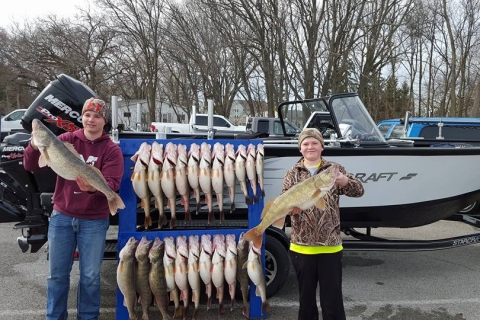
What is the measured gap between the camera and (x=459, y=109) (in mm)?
30375

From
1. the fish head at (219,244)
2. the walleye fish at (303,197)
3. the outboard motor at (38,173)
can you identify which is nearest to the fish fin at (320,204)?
the walleye fish at (303,197)

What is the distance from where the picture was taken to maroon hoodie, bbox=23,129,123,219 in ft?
9.96

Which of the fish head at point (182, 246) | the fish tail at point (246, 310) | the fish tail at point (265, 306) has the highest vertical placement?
the fish head at point (182, 246)

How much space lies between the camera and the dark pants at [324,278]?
9.47 ft

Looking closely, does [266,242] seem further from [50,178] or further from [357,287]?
[50,178]

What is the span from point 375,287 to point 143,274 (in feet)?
9.28

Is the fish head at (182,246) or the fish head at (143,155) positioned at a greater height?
the fish head at (143,155)

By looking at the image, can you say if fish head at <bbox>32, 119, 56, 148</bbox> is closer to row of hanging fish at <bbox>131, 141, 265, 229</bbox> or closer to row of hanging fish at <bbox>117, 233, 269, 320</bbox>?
row of hanging fish at <bbox>131, 141, 265, 229</bbox>

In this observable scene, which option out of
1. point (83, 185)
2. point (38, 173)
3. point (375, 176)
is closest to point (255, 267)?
point (83, 185)

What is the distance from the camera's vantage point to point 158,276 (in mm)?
3406

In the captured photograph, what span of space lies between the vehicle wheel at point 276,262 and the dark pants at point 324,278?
1124mm

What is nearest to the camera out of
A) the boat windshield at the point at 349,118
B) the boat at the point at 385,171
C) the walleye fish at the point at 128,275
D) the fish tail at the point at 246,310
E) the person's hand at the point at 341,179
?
the person's hand at the point at 341,179

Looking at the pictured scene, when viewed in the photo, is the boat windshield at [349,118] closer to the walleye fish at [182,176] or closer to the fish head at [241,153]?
the fish head at [241,153]

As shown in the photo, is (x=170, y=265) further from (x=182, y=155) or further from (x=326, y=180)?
(x=326, y=180)
